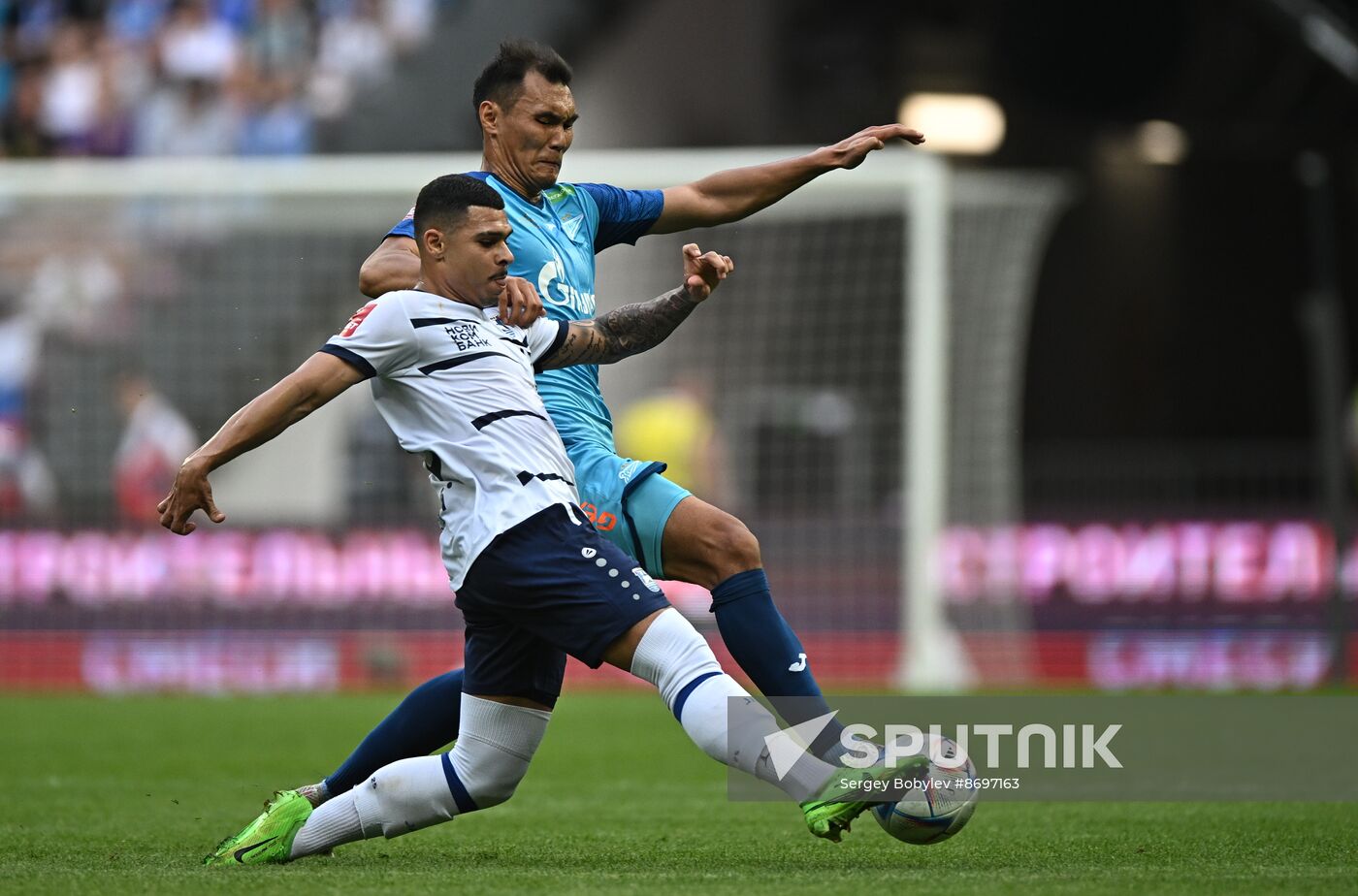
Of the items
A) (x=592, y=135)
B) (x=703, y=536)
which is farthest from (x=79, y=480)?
(x=703, y=536)

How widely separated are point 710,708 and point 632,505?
87 cm

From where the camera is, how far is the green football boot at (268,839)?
5148 mm

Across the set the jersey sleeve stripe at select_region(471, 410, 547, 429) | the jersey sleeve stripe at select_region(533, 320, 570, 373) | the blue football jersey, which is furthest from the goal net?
the jersey sleeve stripe at select_region(471, 410, 547, 429)

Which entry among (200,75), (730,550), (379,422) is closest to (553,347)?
(730,550)

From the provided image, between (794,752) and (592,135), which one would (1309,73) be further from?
(794,752)

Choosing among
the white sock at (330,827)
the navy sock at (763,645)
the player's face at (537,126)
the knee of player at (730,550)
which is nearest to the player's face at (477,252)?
the player's face at (537,126)

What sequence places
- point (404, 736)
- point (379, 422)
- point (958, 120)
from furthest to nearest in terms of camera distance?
point (958, 120) < point (379, 422) < point (404, 736)

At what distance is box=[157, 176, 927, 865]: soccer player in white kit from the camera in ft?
15.1

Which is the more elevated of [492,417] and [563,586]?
[492,417]

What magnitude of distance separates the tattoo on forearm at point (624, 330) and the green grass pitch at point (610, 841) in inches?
55.5

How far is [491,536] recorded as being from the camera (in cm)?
469

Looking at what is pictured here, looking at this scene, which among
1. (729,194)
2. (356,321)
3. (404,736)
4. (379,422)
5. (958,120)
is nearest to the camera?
(356,321)

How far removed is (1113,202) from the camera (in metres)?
20.7

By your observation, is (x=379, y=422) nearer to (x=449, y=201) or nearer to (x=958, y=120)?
(x=958, y=120)
